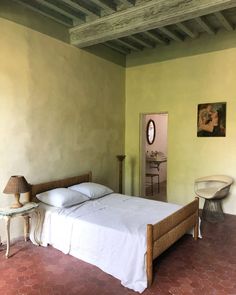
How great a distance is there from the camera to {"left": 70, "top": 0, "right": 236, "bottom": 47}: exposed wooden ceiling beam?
307 cm

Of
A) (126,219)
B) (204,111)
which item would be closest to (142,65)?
(204,111)

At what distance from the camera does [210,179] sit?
4648 millimetres

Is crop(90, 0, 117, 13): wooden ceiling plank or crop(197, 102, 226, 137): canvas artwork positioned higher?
crop(90, 0, 117, 13): wooden ceiling plank

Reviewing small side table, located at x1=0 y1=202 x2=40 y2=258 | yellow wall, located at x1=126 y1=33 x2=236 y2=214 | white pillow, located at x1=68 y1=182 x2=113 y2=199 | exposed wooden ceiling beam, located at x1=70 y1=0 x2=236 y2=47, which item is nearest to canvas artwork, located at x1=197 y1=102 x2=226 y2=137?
yellow wall, located at x1=126 y1=33 x2=236 y2=214

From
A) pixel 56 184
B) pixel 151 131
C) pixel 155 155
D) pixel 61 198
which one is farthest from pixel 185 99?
pixel 61 198

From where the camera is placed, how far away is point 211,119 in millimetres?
4730

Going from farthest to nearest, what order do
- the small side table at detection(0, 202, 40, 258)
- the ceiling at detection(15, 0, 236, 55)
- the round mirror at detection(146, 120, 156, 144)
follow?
the round mirror at detection(146, 120, 156, 144), the ceiling at detection(15, 0, 236, 55), the small side table at detection(0, 202, 40, 258)

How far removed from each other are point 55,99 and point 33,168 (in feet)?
3.75

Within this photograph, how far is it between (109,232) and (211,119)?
3019 mm

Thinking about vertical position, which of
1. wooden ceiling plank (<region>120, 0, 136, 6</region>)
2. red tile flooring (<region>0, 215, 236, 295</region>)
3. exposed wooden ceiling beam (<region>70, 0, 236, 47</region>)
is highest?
wooden ceiling plank (<region>120, 0, 136, 6</region>)

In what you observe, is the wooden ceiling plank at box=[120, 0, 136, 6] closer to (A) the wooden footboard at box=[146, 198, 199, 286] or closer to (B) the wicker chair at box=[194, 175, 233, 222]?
(A) the wooden footboard at box=[146, 198, 199, 286]

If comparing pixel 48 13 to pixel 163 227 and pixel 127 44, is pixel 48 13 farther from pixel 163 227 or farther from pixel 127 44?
pixel 163 227

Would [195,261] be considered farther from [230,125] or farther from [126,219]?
[230,125]

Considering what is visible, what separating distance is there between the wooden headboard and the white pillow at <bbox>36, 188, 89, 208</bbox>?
120 mm
